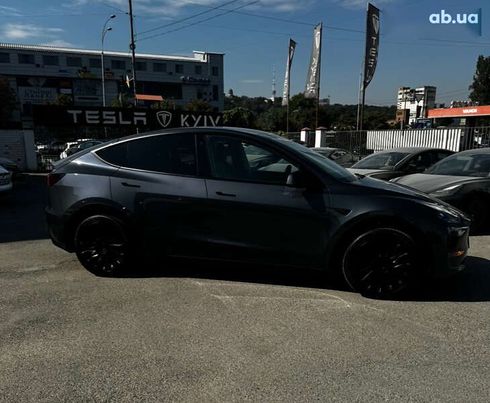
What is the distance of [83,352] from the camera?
10.6ft

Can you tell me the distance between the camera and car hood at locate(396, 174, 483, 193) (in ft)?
23.0

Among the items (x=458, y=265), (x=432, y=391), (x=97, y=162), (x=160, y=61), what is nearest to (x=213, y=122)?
(x=97, y=162)

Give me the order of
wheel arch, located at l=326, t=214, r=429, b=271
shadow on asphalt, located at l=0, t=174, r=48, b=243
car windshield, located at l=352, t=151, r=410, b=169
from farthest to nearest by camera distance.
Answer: car windshield, located at l=352, t=151, r=410, b=169 < shadow on asphalt, located at l=0, t=174, r=48, b=243 < wheel arch, located at l=326, t=214, r=429, b=271

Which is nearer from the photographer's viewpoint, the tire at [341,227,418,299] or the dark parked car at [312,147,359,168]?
the tire at [341,227,418,299]

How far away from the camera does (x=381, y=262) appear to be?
13.7 feet

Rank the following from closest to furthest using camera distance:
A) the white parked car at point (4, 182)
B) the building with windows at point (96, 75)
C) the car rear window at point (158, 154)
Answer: the car rear window at point (158, 154) < the white parked car at point (4, 182) < the building with windows at point (96, 75)

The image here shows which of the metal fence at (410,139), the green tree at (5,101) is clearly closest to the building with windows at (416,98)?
the green tree at (5,101)

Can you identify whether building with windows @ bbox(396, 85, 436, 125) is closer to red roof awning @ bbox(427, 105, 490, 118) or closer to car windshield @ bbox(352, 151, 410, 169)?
red roof awning @ bbox(427, 105, 490, 118)

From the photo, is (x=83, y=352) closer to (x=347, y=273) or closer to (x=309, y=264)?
(x=309, y=264)

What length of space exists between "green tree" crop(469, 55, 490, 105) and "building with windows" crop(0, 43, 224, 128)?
53146 millimetres

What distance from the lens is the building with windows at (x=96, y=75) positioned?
278ft

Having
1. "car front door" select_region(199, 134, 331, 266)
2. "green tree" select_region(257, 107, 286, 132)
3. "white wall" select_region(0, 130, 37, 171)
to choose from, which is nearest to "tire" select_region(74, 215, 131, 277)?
"car front door" select_region(199, 134, 331, 266)

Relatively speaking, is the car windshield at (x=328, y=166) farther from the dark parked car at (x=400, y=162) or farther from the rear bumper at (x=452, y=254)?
the dark parked car at (x=400, y=162)

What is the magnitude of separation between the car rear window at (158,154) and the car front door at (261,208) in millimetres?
243
